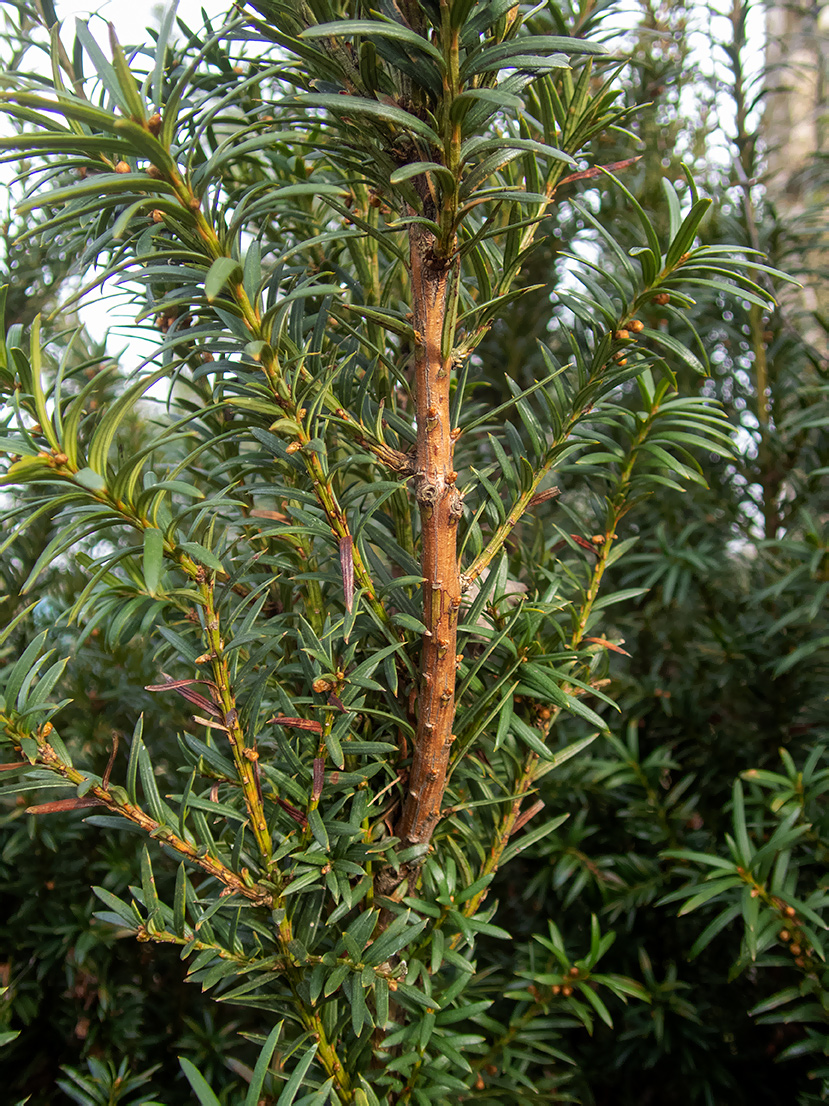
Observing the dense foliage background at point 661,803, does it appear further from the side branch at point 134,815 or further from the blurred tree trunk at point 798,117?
the blurred tree trunk at point 798,117

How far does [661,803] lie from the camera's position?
29.3 inches

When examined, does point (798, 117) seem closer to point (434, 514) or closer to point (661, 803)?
point (661, 803)

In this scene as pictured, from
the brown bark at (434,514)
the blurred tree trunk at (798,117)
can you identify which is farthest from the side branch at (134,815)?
the blurred tree trunk at (798,117)

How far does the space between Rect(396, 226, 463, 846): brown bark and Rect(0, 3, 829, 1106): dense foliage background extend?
0.51ft

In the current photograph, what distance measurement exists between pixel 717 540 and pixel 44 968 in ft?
2.56

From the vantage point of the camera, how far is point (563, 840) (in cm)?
68

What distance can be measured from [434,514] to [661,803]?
A: 1.71 ft

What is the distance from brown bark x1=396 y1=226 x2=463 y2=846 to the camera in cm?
36

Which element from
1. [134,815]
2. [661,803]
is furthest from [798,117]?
[134,815]

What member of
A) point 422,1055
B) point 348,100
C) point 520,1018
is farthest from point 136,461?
point 520,1018

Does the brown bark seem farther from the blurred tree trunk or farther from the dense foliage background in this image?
the blurred tree trunk

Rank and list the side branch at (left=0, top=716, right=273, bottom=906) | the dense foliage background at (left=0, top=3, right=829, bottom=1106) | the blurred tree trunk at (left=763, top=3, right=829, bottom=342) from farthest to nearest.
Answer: the blurred tree trunk at (left=763, top=3, right=829, bottom=342), the dense foliage background at (left=0, top=3, right=829, bottom=1106), the side branch at (left=0, top=716, right=273, bottom=906)

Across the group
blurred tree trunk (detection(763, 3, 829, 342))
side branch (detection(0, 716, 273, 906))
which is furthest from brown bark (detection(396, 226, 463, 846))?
blurred tree trunk (detection(763, 3, 829, 342))

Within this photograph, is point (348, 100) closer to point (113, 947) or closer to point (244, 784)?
point (244, 784)
